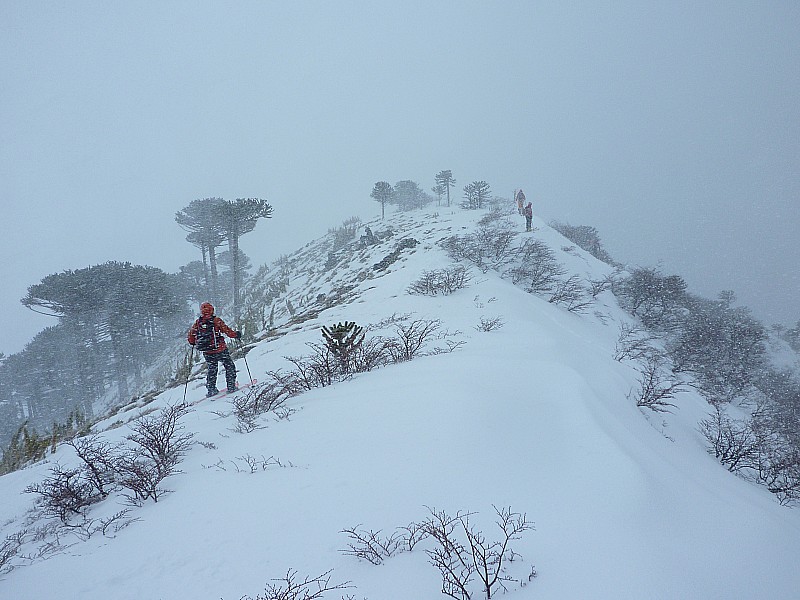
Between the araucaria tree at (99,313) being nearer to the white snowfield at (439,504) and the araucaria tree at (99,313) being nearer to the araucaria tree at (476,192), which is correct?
the white snowfield at (439,504)

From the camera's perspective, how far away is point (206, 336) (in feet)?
22.0

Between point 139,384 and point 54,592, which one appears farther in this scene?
point 139,384

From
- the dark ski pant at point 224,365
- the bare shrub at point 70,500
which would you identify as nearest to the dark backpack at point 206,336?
the dark ski pant at point 224,365

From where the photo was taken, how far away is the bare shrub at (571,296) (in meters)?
12.6

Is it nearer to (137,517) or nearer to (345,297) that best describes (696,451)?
(137,517)

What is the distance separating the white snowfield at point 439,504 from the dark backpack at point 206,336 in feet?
7.77

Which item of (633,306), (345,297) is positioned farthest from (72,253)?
(633,306)

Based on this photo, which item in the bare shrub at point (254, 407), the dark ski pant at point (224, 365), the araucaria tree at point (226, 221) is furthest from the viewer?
the araucaria tree at point (226, 221)

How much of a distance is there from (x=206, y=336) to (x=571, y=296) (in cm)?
1202

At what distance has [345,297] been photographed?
13.3m

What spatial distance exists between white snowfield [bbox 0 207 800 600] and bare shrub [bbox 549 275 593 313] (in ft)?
27.7

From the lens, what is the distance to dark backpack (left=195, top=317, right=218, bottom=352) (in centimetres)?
667

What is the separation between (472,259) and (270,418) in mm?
11122

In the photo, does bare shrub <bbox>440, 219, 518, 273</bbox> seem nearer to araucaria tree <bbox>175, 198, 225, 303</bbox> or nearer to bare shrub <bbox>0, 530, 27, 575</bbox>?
bare shrub <bbox>0, 530, 27, 575</bbox>
